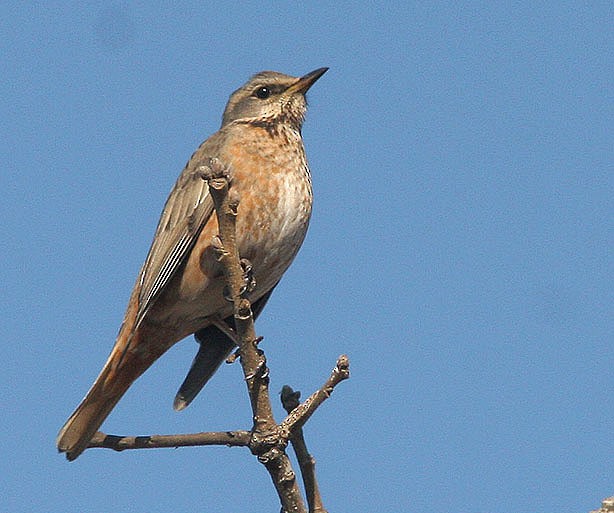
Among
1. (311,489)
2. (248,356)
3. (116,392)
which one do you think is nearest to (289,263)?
(116,392)

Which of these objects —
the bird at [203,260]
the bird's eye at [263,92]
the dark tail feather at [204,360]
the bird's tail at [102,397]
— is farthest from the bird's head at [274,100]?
the bird's tail at [102,397]

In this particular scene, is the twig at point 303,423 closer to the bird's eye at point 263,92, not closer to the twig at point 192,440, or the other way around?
the twig at point 192,440

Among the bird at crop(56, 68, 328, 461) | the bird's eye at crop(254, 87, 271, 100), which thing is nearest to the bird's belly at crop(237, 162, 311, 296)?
the bird at crop(56, 68, 328, 461)

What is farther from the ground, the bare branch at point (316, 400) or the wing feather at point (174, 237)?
the wing feather at point (174, 237)

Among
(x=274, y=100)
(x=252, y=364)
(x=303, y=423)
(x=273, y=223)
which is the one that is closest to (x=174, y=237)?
(x=273, y=223)

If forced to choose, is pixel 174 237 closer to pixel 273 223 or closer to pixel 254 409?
pixel 273 223

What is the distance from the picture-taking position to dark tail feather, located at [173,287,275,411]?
588 cm

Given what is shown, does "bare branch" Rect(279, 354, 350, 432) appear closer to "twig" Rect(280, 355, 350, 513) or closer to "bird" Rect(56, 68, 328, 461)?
"twig" Rect(280, 355, 350, 513)

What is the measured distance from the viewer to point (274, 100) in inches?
272

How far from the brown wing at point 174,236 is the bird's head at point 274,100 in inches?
25.7

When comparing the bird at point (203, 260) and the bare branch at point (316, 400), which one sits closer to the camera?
the bare branch at point (316, 400)

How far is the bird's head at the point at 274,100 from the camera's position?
679 cm

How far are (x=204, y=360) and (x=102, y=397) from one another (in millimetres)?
662

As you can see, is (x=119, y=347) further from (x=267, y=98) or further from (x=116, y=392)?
(x=267, y=98)
